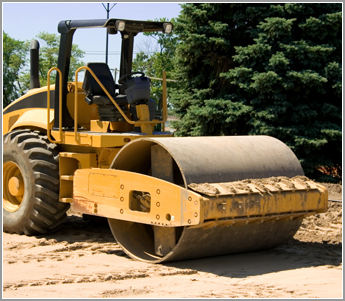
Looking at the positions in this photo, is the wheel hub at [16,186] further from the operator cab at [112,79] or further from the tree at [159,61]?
the tree at [159,61]

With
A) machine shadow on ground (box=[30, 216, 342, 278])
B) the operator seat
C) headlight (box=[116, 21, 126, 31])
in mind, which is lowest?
machine shadow on ground (box=[30, 216, 342, 278])

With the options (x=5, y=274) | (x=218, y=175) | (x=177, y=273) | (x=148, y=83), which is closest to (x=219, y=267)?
(x=177, y=273)

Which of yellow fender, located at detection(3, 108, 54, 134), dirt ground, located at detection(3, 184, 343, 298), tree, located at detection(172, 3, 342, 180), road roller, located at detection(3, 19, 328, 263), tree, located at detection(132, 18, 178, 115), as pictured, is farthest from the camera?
tree, located at detection(132, 18, 178, 115)

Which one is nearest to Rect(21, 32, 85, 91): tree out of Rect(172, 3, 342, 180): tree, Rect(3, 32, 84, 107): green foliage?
Rect(3, 32, 84, 107): green foliage

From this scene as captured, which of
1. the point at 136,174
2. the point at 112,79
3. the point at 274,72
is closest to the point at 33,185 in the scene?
the point at 112,79

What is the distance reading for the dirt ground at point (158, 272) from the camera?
18.6 feet

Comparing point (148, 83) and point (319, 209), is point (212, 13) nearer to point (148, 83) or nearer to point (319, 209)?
point (148, 83)

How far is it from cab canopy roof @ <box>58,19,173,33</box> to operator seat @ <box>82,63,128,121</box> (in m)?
0.59

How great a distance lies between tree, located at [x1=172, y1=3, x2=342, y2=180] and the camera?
14.6 m

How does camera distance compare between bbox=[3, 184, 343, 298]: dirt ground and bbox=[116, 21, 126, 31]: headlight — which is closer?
bbox=[3, 184, 343, 298]: dirt ground

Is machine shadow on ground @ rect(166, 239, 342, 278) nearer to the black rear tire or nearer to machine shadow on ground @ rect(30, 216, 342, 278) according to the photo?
machine shadow on ground @ rect(30, 216, 342, 278)

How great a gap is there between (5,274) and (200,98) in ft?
35.3

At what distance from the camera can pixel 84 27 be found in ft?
27.4

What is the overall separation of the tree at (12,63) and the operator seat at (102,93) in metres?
32.9
